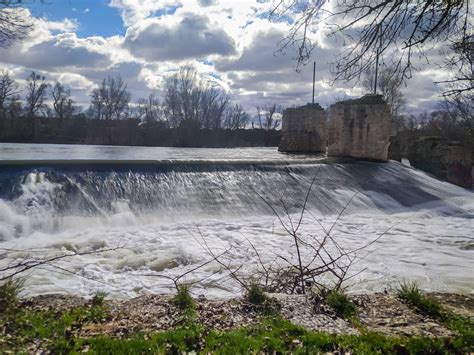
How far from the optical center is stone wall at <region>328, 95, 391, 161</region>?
17.3m

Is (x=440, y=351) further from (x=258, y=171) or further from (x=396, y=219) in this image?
(x=258, y=171)

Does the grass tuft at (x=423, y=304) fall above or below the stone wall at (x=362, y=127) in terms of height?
below

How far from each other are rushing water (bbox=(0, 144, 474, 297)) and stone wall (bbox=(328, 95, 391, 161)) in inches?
152

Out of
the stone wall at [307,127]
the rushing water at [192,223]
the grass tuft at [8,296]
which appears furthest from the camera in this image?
the stone wall at [307,127]

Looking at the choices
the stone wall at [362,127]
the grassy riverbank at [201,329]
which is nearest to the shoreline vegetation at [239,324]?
the grassy riverbank at [201,329]

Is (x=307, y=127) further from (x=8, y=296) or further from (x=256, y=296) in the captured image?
(x=8, y=296)

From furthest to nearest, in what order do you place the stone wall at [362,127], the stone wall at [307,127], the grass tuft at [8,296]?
the stone wall at [307,127], the stone wall at [362,127], the grass tuft at [8,296]

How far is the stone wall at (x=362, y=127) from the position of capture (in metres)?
17.3

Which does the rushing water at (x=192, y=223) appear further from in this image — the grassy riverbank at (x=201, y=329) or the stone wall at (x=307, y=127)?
the stone wall at (x=307, y=127)

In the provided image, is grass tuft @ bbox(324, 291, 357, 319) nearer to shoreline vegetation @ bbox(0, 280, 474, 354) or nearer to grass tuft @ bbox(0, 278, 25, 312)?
shoreline vegetation @ bbox(0, 280, 474, 354)

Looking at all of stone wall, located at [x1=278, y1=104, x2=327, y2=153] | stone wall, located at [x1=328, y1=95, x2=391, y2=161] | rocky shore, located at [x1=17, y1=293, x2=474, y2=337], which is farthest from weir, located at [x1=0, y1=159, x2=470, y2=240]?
stone wall, located at [x1=278, y1=104, x2=327, y2=153]

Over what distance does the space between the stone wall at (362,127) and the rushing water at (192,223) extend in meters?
3.87

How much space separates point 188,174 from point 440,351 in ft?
28.0

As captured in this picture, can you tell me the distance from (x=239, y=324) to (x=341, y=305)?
113 cm
